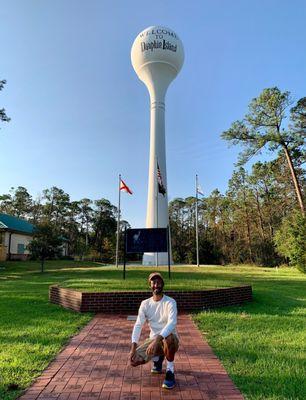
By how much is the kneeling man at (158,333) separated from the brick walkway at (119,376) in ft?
0.94

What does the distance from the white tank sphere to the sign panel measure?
860 inches

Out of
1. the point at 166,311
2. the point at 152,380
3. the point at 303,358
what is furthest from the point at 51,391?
the point at 303,358

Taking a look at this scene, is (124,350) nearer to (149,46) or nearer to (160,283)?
(160,283)

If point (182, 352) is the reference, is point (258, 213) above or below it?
above

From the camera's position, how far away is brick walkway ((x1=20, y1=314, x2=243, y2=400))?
4.20 m

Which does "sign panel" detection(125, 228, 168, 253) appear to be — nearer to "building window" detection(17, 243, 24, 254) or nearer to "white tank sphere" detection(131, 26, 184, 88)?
"white tank sphere" detection(131, 26, 184, 88)

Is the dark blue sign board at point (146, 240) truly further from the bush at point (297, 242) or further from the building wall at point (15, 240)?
the building wall at point (15, 240)

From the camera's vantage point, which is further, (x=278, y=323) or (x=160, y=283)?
(x=278, y=323)

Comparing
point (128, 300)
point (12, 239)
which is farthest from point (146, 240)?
point (12, 239)

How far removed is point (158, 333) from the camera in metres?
4.55

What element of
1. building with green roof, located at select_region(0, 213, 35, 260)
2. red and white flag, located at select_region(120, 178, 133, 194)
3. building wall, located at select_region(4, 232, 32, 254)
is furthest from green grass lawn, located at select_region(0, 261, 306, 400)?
building wall, located at select_region(4, 232, 32, 254)

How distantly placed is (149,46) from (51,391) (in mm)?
31344

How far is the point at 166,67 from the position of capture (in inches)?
1270

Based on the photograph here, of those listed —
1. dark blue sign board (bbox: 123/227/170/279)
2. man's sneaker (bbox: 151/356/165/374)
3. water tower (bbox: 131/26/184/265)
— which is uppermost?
water tower (bbox: 131/26/184/265)
